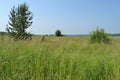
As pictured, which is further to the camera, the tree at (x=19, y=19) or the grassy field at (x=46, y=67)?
the tree at (x=19, y=19)

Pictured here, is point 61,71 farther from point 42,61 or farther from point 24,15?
point 24,15

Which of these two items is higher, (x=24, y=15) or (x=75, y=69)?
(x=24, y=15)

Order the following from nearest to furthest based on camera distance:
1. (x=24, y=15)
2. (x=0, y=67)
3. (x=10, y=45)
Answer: (x=0, y=67), (x=10, y=45), (x=24, y=15)

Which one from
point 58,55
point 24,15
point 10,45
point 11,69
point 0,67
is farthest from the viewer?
point 24,15

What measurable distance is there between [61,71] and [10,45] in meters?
2.11

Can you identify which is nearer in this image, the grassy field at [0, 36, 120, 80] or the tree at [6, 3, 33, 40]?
the grassy field at [0, 36, 120, 80]

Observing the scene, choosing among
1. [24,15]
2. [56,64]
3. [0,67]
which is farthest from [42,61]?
[24,15]

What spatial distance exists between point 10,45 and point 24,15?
1185 inches

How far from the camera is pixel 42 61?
17.6ft

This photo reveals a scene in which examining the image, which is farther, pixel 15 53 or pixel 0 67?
pixel 15 53

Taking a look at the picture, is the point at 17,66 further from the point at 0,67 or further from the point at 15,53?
the point at 15,53

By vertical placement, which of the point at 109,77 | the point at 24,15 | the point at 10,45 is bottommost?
the point at 109,77

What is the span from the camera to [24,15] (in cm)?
3625

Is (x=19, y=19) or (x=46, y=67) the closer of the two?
(x=46, y=67)
